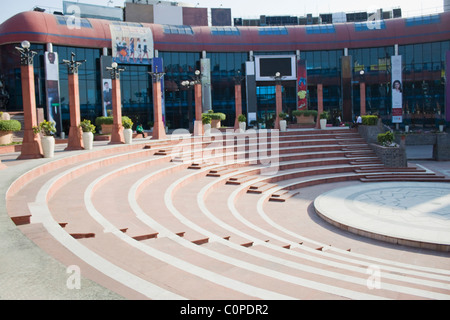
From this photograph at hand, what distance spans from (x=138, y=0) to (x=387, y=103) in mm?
36576

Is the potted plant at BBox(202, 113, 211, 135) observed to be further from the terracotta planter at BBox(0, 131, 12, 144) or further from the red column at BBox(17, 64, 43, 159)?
the red column at BBox(17, 64, 43, 159)

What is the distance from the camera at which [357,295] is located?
5.16 meters

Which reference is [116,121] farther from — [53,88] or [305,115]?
[53,88]

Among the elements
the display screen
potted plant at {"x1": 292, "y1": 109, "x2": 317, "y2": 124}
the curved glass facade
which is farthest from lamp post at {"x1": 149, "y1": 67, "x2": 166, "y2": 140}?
the display screen

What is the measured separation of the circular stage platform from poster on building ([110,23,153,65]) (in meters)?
32.6

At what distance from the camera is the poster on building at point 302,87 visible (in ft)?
168

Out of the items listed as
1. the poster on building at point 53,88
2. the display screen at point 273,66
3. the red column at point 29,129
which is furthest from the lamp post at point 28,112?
the display screen at point 273,66

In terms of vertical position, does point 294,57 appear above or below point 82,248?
above

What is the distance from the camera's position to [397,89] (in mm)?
47094

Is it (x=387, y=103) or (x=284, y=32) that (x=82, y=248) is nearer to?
(x=284, y=32)

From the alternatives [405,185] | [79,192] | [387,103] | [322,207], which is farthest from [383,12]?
[79,192]

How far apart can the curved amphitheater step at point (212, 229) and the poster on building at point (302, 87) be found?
2592 centimetres

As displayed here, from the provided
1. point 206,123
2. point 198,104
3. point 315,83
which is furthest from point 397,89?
point 206,123

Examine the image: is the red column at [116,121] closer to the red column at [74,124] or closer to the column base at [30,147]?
the red column at [74,124]
